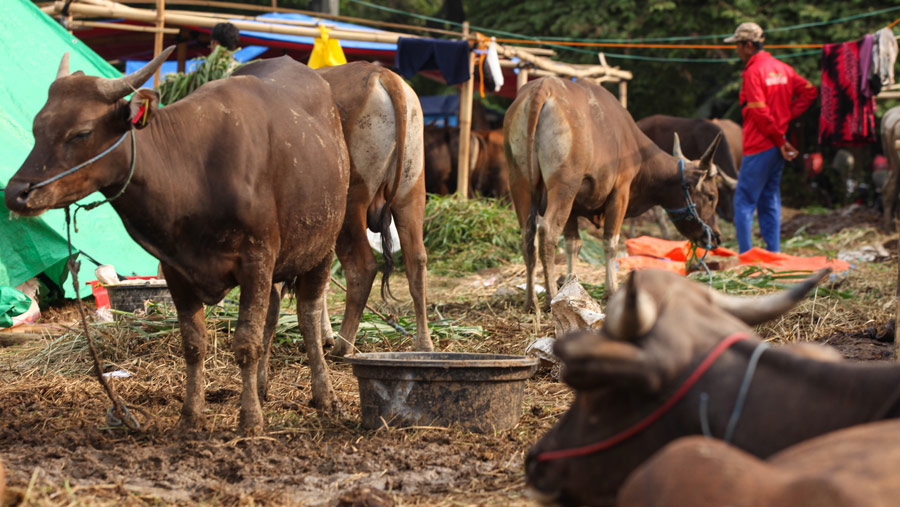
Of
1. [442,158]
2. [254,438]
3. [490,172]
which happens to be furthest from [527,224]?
[490,172]

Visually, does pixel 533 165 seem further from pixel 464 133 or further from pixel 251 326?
pixel 464 133

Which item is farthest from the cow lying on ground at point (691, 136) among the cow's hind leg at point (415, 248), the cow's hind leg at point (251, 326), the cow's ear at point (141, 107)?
the cow's ear at point (141, 107)

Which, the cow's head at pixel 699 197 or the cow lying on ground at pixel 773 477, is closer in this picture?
the cow lying on ground at pixel 773 477

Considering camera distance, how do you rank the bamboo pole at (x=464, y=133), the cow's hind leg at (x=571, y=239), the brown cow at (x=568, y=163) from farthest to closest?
the bamboo pole at (x=464, y=133), the cow's hind leg at (x=571, y=239), the brown cow at (x=568, y=163)

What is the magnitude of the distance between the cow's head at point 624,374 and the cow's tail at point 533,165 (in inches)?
224

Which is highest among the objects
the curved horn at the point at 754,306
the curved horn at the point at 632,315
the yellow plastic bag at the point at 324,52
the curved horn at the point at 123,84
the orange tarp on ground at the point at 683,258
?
the yellow plastic bag at the point at 324,52

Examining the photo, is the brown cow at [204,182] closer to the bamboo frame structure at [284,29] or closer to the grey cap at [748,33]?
the bamboo frame structure at [284,29]

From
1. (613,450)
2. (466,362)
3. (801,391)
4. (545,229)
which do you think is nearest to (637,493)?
(613,450)

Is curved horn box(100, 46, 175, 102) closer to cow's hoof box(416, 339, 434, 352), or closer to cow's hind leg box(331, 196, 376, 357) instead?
cow's hind leg box(331, 196, 376, 357)

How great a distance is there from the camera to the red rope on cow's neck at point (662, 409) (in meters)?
2.12

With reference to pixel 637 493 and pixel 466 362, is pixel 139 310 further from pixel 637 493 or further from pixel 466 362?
pixel 637 493

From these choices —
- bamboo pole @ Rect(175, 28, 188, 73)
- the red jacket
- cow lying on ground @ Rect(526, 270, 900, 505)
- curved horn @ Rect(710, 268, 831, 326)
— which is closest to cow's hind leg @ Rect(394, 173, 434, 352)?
curved horn @ Rect(710, 268, 831, 326)

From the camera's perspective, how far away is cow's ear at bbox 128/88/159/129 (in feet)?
12.6

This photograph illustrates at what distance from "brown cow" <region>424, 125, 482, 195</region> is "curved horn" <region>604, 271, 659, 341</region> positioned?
40.6ft
